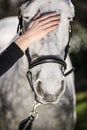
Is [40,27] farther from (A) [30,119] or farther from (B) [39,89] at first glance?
(A) [30,119]

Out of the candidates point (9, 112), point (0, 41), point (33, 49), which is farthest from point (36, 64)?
point (0, 41)

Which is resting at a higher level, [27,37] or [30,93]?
[27,37]

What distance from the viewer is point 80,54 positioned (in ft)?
22.4

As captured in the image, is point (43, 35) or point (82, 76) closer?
point (43, 35)

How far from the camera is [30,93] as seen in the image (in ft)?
9.20

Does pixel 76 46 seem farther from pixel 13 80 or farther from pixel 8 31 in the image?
pixel 13 80

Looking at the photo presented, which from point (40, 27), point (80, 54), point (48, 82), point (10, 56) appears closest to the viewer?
point (48, 82)

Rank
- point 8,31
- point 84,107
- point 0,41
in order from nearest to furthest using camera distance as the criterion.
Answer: point 0,41 < point 8,31 < point 84,107

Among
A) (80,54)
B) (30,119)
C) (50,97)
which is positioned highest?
(50,97)

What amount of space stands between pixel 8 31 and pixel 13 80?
3.74 feet

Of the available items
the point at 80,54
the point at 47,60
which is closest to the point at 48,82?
the point at 47,60

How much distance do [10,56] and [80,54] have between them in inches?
167

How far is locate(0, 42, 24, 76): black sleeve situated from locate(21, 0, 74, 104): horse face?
12 centimetres

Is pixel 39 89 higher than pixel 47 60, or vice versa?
pixel 47 60
